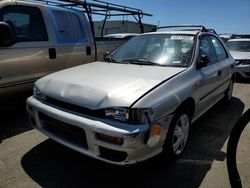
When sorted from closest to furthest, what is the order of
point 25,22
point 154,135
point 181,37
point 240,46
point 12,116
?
point 154,135, point 181,37, point 25,22, point 12,116, point 240,46

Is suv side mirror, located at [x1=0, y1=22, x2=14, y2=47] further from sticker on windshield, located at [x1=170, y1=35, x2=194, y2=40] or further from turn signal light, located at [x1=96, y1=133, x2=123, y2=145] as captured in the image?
sticker on windshield, located at [x1=170, y1=35, x2=194, y2=40]

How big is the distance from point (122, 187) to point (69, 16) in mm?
3468

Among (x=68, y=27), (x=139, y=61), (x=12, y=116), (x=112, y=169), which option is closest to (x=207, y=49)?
(x=139, y=61)

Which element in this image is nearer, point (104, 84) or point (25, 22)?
point (104, 84)

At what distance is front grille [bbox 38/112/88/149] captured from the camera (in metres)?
2.47

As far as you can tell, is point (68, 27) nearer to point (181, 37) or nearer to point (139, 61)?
point (139, 61)

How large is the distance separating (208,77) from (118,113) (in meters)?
1.78

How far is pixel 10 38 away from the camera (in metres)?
3.60

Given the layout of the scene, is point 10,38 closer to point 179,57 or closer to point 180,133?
point 179,57

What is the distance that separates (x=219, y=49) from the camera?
4570 millimetres

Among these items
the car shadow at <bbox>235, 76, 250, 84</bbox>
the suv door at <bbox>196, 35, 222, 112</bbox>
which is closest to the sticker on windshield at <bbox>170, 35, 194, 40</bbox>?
the suv door at <bbox>196, 35, 222, 112</bbox>

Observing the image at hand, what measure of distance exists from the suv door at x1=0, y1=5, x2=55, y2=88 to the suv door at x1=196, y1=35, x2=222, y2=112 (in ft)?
8.22

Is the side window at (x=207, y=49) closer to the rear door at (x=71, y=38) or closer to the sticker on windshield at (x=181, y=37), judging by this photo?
the sticker on windshield at (x=181, y=37)

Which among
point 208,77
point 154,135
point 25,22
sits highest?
point 25,22
